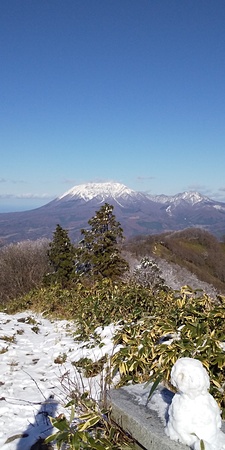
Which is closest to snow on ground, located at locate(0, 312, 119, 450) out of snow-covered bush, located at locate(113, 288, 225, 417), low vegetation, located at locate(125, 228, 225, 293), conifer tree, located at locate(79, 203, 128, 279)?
snow-covered bush, located at locate(113, 288, 225, 417)

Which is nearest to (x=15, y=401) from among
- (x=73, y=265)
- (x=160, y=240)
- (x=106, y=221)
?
(x=106, y=221)

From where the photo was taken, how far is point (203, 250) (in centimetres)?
8388

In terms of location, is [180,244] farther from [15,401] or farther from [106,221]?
[15,401]

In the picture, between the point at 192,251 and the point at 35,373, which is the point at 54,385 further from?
the point at 192,251

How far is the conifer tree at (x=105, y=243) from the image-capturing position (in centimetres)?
1482

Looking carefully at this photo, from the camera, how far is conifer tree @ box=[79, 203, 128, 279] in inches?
583

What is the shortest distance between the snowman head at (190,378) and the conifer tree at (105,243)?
12.5 m

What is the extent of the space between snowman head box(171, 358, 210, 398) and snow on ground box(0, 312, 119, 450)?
1319 mm

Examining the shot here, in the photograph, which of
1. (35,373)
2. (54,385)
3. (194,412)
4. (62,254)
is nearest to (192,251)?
(62,254)

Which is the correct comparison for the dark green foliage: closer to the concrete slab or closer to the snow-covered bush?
the snow-covered bush

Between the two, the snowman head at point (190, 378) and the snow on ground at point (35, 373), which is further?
the snow on ground at point (35, 373)

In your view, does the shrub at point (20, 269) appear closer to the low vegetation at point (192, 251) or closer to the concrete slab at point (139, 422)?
the concrete slab at point (139, 422)

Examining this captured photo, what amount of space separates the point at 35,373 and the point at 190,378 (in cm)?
385

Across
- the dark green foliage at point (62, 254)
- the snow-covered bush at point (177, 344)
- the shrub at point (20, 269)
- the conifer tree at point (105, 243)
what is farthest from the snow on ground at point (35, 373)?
the shrub at point (20, 269)
